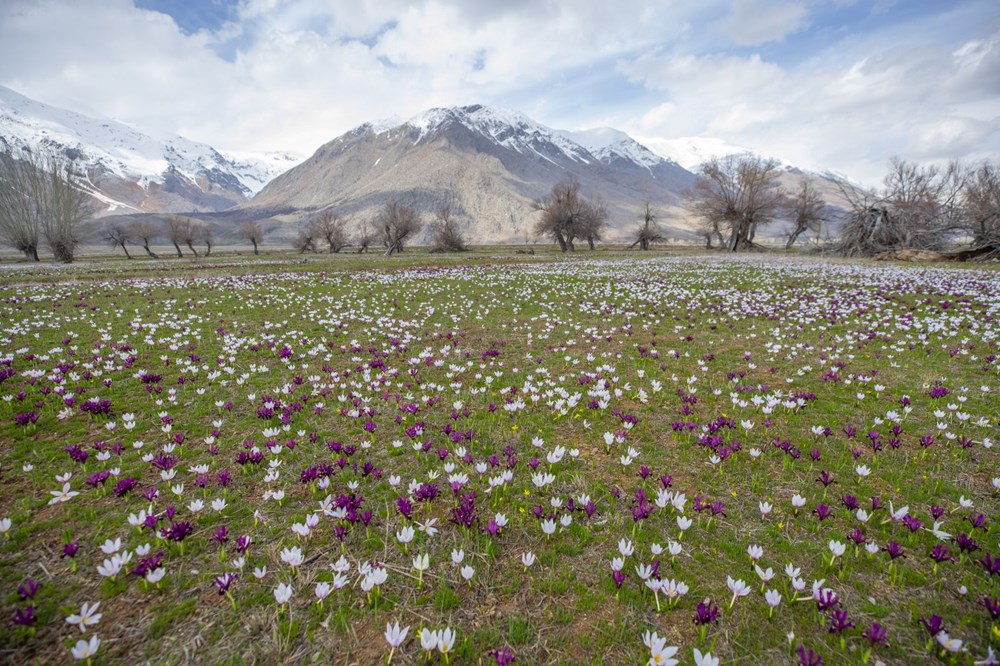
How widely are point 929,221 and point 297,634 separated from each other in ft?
243

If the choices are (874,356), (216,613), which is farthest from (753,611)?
(874,356)

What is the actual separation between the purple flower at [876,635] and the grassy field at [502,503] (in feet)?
0.12

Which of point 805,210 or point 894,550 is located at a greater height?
point 805,210

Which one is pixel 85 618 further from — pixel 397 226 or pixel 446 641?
pixel 397 226

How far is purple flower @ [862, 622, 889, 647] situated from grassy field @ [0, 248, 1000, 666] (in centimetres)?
4

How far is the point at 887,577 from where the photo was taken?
4.00m

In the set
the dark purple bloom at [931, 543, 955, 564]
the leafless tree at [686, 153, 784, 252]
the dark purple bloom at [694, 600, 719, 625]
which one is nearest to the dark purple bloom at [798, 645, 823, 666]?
the dark purple bloom at [694, 600, 719, 625]

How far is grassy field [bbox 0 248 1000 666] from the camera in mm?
3473

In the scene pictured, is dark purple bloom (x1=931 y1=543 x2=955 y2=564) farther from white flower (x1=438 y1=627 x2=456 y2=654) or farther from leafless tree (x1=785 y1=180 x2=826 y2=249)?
leafless tree (x1=785 y1=180 x2=826 y2=249)

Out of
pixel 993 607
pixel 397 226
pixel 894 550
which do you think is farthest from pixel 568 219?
pixel 993 607

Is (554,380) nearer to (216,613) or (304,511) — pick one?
(304,511)

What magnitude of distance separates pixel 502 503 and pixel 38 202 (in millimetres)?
86751

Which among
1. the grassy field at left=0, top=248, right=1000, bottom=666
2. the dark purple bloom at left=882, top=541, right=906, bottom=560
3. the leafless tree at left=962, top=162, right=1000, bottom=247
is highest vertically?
the leafless tree at left=962, top=162, right=1000, bottom=247

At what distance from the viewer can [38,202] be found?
191 feet
